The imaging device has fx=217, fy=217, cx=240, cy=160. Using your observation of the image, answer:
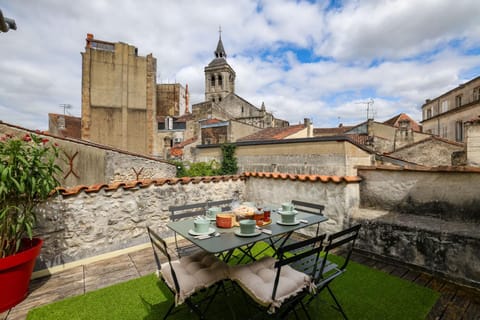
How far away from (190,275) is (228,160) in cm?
869

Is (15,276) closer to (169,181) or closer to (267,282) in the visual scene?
(169,181)

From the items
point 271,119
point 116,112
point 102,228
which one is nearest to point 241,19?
point 102,228

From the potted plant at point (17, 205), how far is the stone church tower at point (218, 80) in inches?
1458

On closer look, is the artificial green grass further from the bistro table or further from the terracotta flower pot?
the bistro table

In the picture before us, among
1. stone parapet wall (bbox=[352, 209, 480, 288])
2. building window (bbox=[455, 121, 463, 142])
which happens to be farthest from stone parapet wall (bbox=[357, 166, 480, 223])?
building window (bbox=[455, 121, 463, 142])

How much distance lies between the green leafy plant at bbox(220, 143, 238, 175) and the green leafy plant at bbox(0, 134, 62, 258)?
322 inches

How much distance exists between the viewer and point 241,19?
7.21 meters

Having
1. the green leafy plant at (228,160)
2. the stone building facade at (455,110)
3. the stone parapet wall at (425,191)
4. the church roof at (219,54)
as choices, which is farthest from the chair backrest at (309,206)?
the church roof at (219,54)

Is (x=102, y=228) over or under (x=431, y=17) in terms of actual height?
under

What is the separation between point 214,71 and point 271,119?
1888cm

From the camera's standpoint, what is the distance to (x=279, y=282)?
6.53 ft

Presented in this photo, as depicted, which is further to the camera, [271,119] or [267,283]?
[271,119]

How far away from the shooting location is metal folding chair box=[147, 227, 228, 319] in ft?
6.36

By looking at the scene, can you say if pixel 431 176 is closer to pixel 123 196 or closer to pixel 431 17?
pixel 123 196
